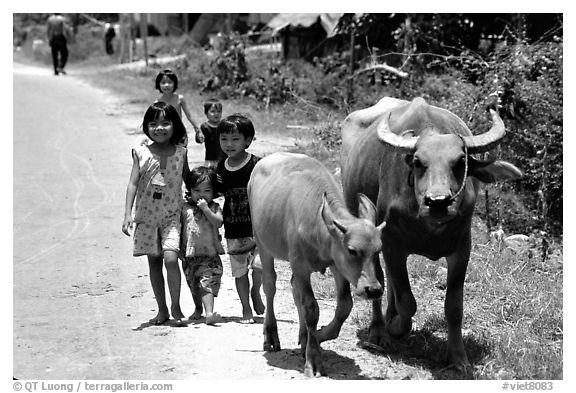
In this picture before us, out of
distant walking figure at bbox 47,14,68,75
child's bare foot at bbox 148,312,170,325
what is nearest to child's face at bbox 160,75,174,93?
child's bare foot at bbox 148,312,170,325

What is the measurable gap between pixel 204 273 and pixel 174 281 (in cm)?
Result: 24

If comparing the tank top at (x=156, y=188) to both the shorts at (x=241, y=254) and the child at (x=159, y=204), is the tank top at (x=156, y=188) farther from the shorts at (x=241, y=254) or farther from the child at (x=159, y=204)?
the shorts at (x=241, y=254)

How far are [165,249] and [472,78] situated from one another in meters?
7.28

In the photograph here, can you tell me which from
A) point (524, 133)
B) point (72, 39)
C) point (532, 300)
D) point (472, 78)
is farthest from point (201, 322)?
point (72, 39)

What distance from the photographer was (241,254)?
21.1ft

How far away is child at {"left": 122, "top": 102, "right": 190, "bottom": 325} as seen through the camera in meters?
6.30

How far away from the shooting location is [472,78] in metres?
12.2

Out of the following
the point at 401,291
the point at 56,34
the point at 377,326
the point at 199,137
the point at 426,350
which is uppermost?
the point at 56,34

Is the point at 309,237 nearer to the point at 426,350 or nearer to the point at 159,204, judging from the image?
the point at 426,350

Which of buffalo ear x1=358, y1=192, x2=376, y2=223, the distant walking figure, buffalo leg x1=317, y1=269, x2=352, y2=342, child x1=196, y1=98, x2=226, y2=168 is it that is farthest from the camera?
the distant walking figure

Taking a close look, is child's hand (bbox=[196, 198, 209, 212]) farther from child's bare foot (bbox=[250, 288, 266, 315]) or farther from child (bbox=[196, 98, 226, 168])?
child (bbox=[196, 98, 226, 168])

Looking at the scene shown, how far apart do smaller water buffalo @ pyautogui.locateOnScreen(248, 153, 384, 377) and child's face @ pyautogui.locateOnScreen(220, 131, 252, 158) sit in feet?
1.07

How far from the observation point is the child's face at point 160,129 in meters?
6.31

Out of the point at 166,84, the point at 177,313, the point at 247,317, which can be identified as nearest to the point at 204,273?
the point at 177,313
